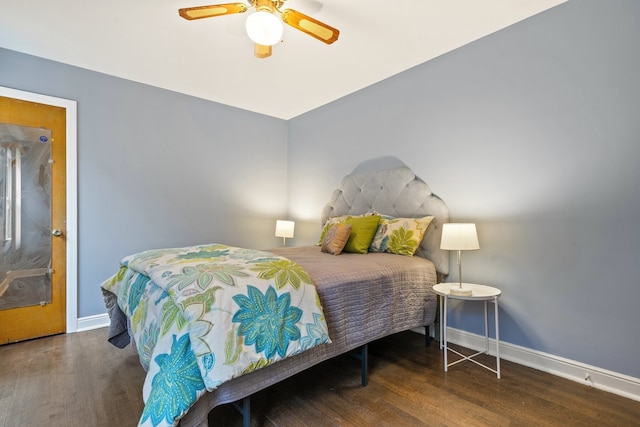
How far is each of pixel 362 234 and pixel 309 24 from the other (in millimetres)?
1744

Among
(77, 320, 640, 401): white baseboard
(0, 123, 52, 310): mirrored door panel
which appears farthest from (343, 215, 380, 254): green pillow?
(0, 123, 52, 310): mirrored door panel

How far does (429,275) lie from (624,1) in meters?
2.21

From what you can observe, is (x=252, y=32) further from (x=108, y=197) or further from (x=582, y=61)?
(x=108, y=197)

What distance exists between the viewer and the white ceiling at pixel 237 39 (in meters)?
2.20

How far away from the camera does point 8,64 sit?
9.00 feet

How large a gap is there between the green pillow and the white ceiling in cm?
155

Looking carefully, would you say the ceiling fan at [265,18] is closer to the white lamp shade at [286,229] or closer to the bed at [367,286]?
the bed at [367,286]

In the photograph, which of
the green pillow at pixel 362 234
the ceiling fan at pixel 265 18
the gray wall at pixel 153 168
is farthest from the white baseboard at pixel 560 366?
the gray wall at pixel 153 168

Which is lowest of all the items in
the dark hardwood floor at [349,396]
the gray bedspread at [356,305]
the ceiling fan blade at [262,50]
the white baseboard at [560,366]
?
the dark hardwood floor at [349,396]

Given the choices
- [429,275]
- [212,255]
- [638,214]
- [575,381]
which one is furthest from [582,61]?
[212,255]

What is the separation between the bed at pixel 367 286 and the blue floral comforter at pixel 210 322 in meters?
0.09

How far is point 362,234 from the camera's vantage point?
2.87m

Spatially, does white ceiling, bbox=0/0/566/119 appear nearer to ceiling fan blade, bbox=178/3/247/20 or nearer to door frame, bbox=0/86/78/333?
ceiling fan blade, bbox=178/3/247/20

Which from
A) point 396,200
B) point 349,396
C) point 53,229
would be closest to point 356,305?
point 349,396
